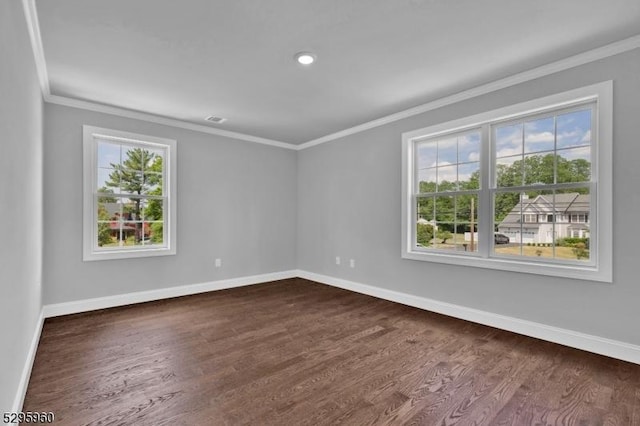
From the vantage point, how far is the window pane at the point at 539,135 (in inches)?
122

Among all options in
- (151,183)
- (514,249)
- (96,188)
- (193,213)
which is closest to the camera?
(514,249)

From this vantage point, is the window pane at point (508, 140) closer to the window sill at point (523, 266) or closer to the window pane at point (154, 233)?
the window sill at point (523, 266)

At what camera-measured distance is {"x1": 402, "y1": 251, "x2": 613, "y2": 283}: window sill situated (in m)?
2.72

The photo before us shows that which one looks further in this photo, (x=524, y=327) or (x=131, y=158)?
(x=131, y=158)

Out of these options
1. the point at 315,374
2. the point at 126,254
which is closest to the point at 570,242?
the point at 315,374

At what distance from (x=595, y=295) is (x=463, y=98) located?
233 cm

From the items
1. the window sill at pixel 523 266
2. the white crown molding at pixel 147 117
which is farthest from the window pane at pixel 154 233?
the window sill at pixel 523 266

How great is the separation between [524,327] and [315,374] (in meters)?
2.20

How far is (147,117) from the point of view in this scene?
4328mm

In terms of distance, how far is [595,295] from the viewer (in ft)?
8.93

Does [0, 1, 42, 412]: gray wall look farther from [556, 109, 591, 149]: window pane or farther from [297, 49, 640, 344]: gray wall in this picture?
[556, 109, 591, 149]: window pane

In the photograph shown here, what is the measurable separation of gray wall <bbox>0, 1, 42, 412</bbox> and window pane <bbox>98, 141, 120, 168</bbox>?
5.11ft

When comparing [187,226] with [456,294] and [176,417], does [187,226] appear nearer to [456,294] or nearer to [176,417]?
[176,417]

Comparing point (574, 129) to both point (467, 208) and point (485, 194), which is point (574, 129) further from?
point (467, 208)
